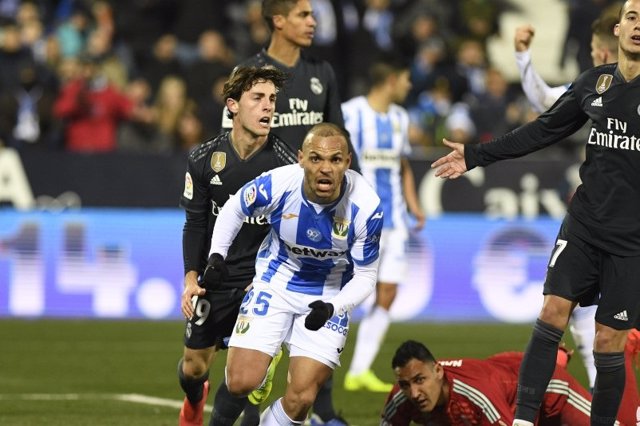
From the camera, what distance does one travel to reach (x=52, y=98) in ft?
57.7

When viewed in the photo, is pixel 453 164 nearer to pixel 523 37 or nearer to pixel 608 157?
pixel 608 157

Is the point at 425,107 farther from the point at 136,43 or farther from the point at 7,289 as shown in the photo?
the point at 7,289

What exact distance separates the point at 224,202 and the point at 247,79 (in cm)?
74

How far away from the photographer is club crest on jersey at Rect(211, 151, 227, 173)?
26.8 feet

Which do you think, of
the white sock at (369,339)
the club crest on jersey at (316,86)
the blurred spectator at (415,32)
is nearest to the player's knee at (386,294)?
the white sock at (369,339)

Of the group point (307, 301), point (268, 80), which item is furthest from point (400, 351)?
point (268, 80)

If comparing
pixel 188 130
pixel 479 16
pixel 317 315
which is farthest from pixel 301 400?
pixel 479 16

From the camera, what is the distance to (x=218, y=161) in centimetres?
819

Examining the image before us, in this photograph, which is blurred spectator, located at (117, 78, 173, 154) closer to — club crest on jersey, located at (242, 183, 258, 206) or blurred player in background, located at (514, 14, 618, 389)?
blurred player in background, located at (514, 14, 618, 389)

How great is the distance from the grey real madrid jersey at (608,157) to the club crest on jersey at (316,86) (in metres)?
2.39

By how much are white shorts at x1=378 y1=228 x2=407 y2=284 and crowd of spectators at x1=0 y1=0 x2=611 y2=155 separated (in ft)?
16.8

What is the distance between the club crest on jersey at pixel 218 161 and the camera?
8.17 meters

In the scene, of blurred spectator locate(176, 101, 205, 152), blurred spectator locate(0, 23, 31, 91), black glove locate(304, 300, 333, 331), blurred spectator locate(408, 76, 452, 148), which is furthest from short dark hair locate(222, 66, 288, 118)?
blurred spectator locate(0, 23, 31, 91)

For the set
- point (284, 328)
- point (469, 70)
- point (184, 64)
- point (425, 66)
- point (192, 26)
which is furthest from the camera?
point (469, 70)
